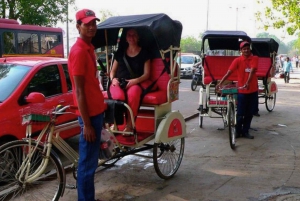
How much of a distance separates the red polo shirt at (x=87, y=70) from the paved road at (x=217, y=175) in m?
1.37

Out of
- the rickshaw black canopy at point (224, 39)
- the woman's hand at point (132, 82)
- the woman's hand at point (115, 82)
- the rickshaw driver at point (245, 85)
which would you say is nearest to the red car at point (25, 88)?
the woman's hand at point (115, 82)

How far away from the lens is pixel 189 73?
26.6 metres

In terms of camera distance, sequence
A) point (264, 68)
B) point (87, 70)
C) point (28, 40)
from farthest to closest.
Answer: point (28, 40) → point (264, 68) → point (87, 70)

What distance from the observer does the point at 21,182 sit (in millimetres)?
3520

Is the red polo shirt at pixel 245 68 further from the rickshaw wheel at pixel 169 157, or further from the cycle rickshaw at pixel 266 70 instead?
the cycle rickshaw at pixel 266 70

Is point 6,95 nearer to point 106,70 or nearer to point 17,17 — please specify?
point 106,70

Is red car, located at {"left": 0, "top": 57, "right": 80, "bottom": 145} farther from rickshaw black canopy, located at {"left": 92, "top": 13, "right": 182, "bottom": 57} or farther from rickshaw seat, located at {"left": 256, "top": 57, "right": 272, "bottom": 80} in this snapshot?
rickshaw seat, located at {"left": 256, "top": 57, "right": 272, "bottom": 80}

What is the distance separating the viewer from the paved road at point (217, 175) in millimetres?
4465

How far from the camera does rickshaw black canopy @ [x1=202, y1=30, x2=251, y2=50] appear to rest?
28.7ft

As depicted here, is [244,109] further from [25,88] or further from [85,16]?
[85,16]

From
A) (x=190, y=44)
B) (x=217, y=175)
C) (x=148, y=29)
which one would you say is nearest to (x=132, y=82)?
(x=148, y=29)

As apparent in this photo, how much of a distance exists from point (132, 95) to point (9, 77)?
1889 millimetres

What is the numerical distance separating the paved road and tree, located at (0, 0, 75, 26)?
14462 millimetres

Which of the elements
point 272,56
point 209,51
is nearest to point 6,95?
point 209,51
